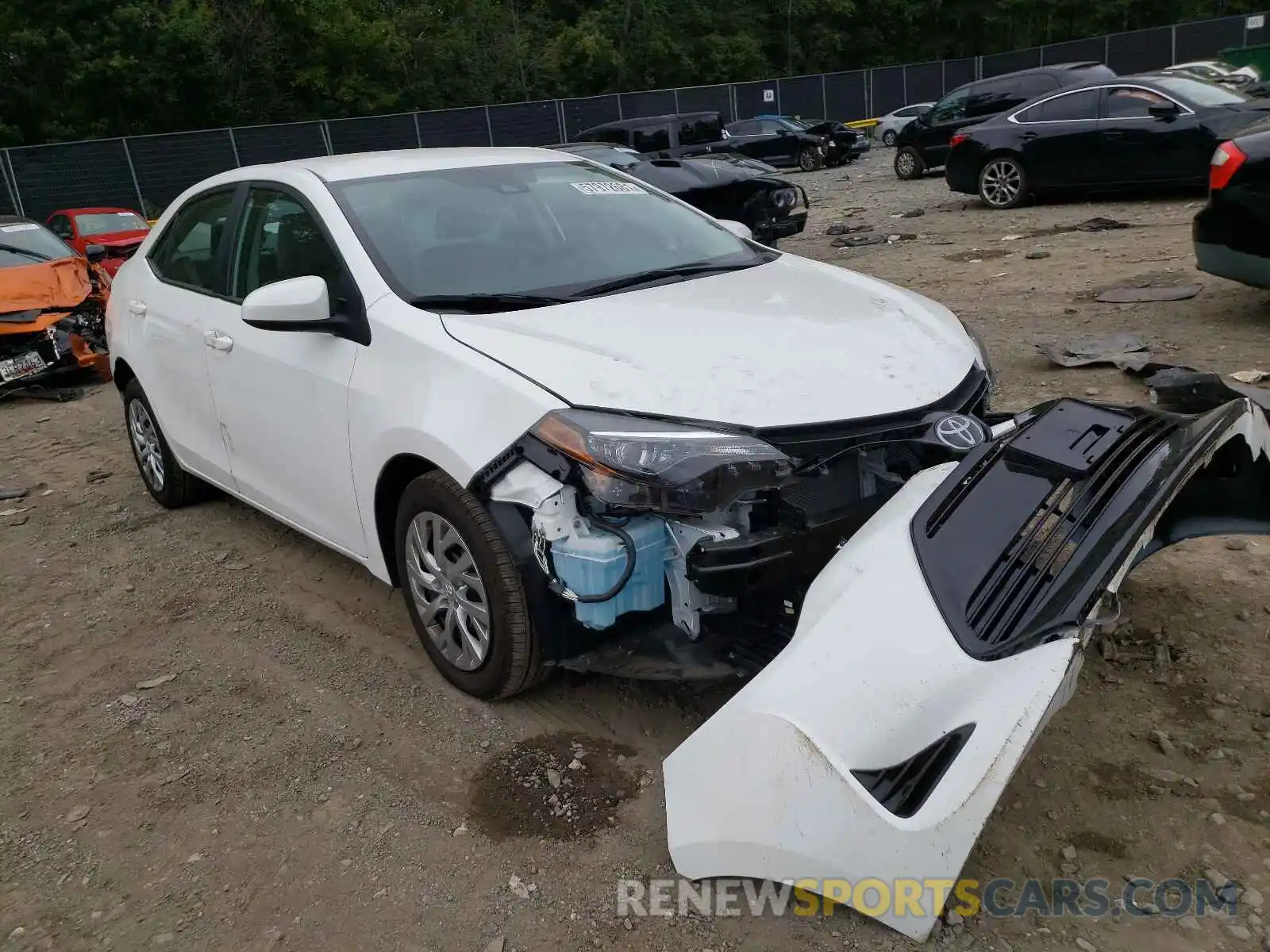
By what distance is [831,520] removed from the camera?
2.63 metres

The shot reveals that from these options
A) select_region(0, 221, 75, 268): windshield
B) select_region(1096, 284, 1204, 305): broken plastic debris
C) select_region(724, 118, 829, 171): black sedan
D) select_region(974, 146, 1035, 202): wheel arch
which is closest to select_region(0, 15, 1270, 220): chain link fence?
select_region(724, 118, 829, 171): black sedan

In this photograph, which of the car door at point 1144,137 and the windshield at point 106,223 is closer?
the car door at point 1144,137

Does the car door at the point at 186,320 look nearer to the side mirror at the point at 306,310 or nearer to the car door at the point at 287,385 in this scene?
the car door at the point at 287,385

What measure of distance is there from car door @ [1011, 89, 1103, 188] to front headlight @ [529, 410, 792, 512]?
10.9 metres

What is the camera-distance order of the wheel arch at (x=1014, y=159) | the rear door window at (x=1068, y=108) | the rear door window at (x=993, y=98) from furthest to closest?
1. the rear door window at (x=993, y=98)
2. the wheel arch at (x=1014, y=159)
3. the rear door window at (x=1068, y=108)

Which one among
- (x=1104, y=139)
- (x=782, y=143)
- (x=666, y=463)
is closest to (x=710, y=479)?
(x=666, y=463)

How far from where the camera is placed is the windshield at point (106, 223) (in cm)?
1470

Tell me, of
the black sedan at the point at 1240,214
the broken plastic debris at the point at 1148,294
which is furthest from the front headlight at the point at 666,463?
the broken plastic debris at the point at 1148,294

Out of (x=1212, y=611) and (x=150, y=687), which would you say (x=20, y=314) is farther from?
(x=1212, y=611)

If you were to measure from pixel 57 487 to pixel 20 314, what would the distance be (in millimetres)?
3263

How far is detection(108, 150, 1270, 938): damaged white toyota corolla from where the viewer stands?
6.98 ft

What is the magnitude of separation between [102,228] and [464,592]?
14473 mm

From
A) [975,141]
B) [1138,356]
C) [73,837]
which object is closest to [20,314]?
[73,837]

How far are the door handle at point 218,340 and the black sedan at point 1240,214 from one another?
5.49m
